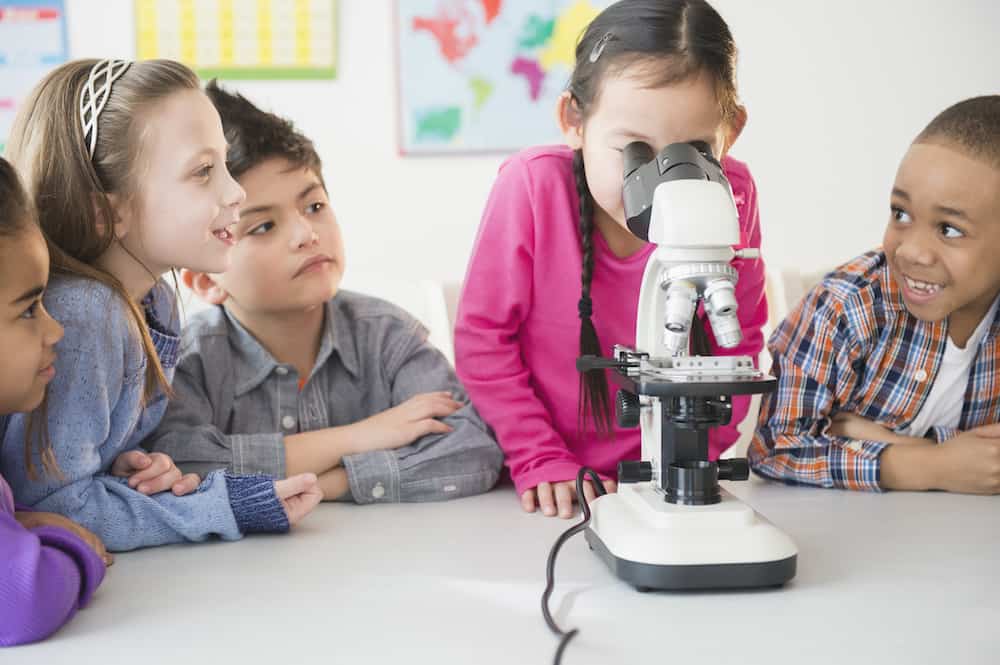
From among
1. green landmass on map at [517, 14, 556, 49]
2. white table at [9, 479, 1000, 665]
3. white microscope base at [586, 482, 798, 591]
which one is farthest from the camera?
green landmass on map at [517, 14, 556, 49]

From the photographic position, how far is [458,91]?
112 inches

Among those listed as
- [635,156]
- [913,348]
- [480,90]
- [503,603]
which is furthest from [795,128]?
[503,603]

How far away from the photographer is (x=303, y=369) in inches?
59.3

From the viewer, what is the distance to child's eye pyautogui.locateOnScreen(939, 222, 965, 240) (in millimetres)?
1285

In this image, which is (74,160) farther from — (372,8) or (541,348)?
(372,8)

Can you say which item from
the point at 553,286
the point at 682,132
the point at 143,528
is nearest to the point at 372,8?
the point at 553,286

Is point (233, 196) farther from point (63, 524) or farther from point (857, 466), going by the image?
point (857, 466)

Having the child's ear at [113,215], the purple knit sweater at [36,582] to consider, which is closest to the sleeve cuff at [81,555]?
the purple knit sweater at [36,582]

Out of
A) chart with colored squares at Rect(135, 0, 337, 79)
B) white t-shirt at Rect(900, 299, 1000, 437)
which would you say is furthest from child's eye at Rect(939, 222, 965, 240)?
chart with colored squares at Rect(135, 0, 337, 79)

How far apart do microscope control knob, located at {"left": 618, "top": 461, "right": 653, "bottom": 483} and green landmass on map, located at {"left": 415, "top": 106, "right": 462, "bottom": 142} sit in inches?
80.1

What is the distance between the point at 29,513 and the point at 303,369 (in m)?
0.56

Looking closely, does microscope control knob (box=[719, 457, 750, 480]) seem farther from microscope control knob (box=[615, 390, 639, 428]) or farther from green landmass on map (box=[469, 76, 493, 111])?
green landmass on map (box=[469, 76, 493, 111])

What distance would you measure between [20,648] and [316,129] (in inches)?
86.7

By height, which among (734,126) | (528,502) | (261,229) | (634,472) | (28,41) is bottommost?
(528,502)
